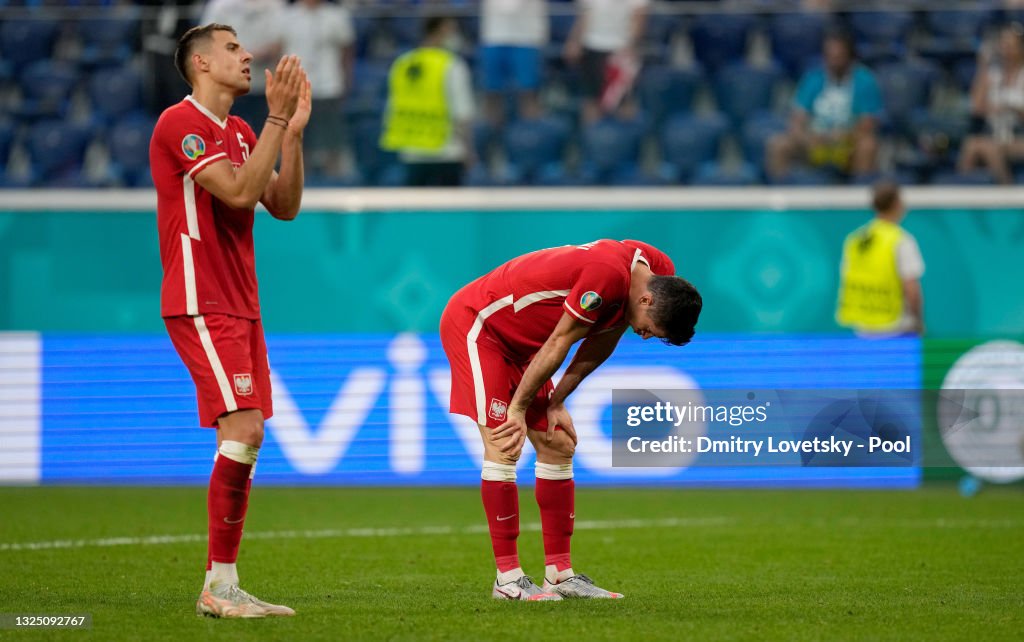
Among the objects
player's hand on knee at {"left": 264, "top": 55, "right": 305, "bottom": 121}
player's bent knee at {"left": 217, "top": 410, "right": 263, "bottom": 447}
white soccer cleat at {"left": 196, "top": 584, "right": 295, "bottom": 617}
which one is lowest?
white soccer cleat at {"left": 196, "top": 584, "right": 295, "bottom": 617}

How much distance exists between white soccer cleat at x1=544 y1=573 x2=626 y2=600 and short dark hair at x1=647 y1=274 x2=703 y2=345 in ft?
3.91

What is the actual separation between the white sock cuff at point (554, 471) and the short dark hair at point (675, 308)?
35.5 inches

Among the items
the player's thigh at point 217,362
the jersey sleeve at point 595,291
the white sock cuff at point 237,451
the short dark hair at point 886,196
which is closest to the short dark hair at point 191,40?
the player's thigh at point 217,362

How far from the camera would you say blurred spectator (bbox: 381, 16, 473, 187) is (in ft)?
43.4

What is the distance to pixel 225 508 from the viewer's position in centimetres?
574

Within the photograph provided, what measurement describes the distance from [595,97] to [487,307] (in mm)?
7179

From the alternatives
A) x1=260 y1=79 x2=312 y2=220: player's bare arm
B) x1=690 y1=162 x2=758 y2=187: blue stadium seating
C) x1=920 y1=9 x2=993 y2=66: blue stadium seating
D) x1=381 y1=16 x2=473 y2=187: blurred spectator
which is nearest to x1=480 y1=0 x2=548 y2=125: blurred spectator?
x1=381 y1=16 x2=473 y2=187: blurred spectator

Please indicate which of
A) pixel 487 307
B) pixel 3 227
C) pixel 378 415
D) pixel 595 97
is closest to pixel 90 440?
pixel 378 415

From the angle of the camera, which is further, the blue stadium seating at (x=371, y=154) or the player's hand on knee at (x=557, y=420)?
the blue stadium seating at (x=371, y=154)

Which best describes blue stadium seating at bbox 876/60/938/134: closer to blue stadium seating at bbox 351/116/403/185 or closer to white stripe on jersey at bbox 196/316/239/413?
blue stadium seating at bbox 351/116/403/185

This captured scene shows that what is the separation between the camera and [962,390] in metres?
11.2

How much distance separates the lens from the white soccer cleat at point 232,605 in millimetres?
5648

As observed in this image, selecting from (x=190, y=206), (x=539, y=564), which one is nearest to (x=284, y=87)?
(x=190, y=206)

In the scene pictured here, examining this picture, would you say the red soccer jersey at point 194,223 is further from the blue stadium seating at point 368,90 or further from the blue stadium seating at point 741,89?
the blue stadium seating at point 741,89
